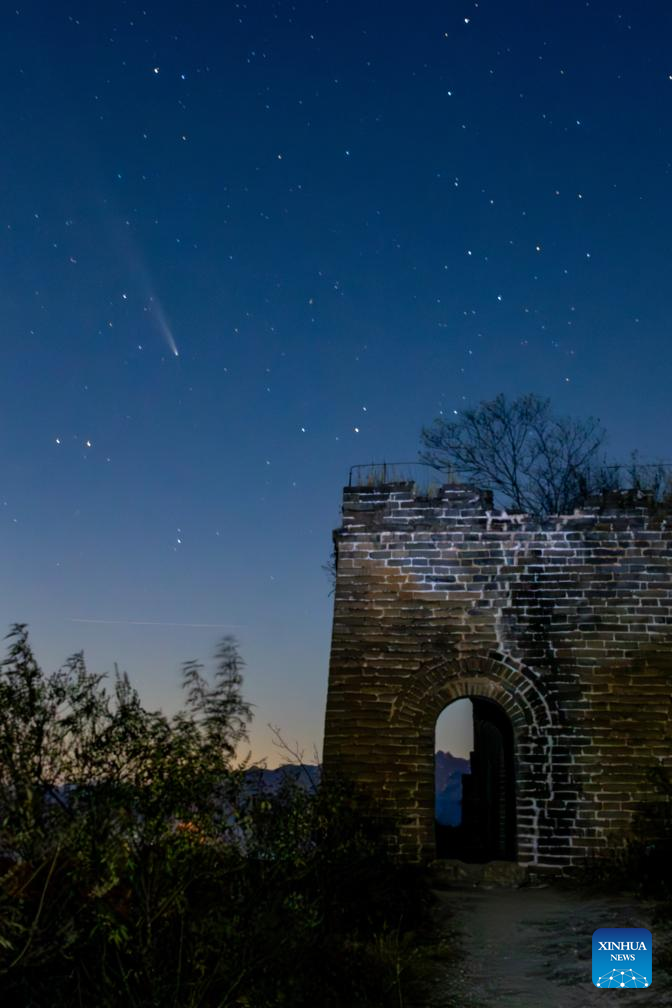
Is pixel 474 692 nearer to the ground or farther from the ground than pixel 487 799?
farther from the ground

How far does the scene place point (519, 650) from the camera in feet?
37.7

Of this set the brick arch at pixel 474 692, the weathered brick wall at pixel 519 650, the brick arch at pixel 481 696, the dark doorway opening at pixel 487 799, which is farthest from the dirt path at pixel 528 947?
the brick arch at pixel 474 692

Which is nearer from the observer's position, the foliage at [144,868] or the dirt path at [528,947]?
the foliage at [144,868]

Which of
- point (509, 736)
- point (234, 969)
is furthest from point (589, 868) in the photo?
point (234, 969)

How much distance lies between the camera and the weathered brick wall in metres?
11.0

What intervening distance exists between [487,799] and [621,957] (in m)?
10.8

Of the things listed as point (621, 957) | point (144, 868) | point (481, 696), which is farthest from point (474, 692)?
point (144, 868)

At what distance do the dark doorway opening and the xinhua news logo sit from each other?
11.9 ft

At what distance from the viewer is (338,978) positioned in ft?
20.9

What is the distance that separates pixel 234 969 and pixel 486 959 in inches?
146

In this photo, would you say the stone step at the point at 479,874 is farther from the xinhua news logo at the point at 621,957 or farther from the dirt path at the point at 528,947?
the xinhua news logo at the point at 621,957

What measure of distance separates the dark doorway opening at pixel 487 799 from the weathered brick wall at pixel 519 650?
668 millimetres

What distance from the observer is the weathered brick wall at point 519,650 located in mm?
10969

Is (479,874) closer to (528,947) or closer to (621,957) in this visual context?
(528,947)
